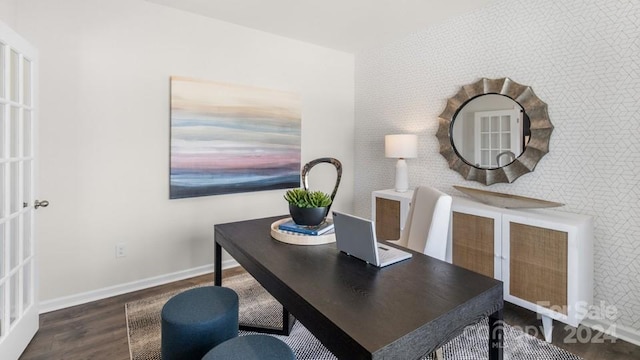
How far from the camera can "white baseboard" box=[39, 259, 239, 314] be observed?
2.47 meters

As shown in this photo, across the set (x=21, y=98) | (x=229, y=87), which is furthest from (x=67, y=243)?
(x=229, y=87)

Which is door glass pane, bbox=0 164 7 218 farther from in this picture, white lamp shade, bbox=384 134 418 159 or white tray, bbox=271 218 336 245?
white lamp shade, bbox=384 134 418 159

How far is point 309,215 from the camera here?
1.72 metres

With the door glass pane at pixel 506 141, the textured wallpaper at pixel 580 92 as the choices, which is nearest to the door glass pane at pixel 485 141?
the door glass pane at pixel 506 141

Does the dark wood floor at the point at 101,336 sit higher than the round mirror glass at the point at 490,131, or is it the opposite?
the round mirror glass at the point at 490,131

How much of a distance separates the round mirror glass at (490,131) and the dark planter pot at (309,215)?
1821mm

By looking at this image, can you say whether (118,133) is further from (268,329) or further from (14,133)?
(268,329)

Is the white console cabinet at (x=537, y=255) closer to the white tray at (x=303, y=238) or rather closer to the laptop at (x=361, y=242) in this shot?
the laptop at (x=361, y=242)

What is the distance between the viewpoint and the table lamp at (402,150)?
3.23 metres

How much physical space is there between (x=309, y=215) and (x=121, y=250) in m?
1.96

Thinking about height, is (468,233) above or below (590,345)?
above

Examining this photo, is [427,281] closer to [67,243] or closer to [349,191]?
[67,243]

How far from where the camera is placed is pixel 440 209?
5.72 feet

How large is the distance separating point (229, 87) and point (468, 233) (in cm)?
252
